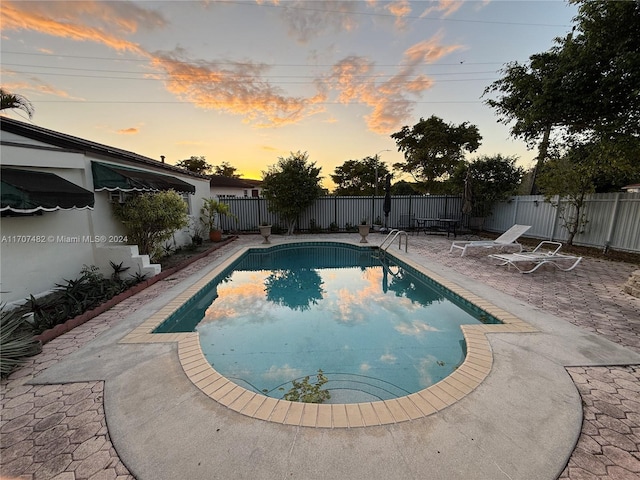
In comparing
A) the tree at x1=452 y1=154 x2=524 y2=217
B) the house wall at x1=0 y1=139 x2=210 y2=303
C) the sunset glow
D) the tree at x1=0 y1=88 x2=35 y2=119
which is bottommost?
the house wall at x1=0 y1=139 x2=210 y2=303

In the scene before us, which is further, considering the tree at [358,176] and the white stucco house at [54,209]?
the tree at [358,176]

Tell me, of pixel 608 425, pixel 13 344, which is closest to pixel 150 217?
pixel 13 344

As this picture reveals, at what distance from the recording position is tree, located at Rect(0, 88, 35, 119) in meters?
5.58

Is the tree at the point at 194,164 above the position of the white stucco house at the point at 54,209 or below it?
above

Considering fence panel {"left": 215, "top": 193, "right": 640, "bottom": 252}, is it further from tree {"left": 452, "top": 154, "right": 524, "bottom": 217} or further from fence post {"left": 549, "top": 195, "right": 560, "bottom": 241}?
tree {"left": 452, "top": 154, "right": 524, "bottom": 217}

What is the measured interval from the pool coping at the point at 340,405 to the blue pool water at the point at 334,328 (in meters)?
0.38

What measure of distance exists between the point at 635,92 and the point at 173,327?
9.39m

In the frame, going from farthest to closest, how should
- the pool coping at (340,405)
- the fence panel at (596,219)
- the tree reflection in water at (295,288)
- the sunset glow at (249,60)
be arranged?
the fence panel at (596,219), the sunset glow at (249,60), the tree reflection in water at (295,288), the pool coping at (340,405)

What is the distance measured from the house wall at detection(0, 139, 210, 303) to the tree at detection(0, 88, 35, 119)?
215 cm

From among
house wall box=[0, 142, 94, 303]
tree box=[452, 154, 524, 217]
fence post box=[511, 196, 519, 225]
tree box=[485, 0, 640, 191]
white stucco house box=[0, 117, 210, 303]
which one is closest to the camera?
white stucco house box=[0, 117, 210, 303]

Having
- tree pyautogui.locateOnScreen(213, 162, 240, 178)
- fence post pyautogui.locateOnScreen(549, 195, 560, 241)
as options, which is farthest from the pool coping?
tree pyautogui.locateOnScreen(213, 162, 240, 178)

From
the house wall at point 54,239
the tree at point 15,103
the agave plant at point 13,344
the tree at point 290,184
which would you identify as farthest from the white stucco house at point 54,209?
the tree at point 290,184

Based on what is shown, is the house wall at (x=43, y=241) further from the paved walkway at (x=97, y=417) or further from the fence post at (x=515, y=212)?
the fence post at (x=515, y=212)

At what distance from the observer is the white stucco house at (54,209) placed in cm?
374
